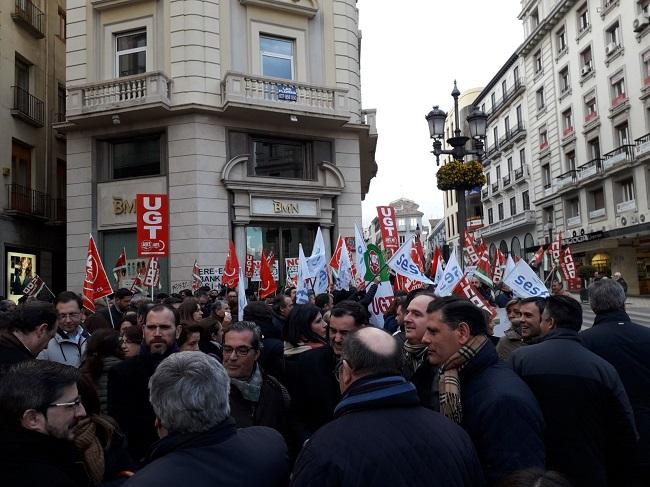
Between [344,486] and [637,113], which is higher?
[637,113]

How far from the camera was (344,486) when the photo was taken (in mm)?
1928

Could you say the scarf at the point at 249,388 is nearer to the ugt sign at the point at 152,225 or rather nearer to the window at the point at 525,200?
the ugt sign at the point at 152,225

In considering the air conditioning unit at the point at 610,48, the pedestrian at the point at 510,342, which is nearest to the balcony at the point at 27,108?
the pedestrian at the point at 510,342

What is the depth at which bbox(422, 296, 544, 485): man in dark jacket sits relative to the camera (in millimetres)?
2572

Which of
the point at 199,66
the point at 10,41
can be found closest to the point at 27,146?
the point at 10,41

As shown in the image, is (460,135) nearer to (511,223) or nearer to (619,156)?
(619,156)

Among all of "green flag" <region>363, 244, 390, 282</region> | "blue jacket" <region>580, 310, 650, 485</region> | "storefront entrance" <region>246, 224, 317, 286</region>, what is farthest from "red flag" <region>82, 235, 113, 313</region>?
"storefront entrance" <region>246, 224, 317, 286</region>

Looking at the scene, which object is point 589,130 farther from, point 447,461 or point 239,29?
point 447,461

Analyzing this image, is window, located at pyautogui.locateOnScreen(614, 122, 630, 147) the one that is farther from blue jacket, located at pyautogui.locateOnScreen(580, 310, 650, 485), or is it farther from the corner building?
blue jacket, located at pyautogui.locateOnScreen(580, 310, 650, 485)

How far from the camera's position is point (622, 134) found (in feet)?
106

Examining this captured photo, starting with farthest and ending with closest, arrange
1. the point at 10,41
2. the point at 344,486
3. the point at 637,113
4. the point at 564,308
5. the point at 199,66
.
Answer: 1. the point at 637,113
2. the point at 10,41
3. the point at 199,66
4. the point at 564,308
5. the point at 344,486

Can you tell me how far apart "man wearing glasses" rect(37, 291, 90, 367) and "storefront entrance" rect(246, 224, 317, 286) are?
12553 mm

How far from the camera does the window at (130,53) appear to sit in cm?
1867

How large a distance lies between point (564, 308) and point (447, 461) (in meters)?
2.01
